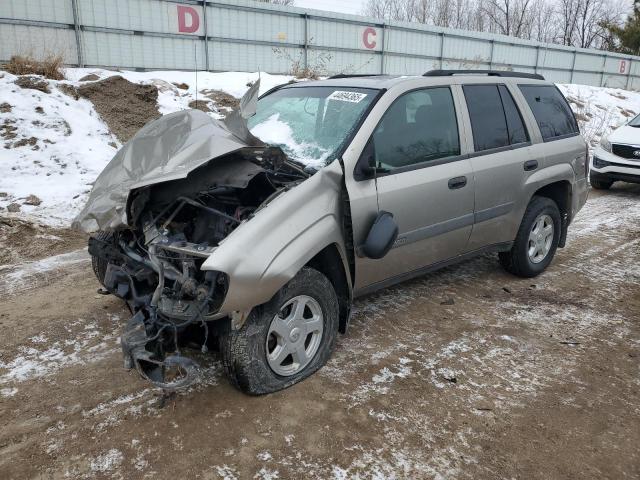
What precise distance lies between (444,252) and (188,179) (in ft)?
6.89

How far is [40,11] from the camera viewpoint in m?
10.8

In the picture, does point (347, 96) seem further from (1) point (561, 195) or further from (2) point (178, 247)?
(1) point (561, 195)

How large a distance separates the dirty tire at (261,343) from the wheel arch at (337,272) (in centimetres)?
16

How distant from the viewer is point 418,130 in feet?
12.7

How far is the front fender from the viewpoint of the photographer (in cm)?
266

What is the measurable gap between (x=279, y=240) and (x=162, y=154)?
1.07 m

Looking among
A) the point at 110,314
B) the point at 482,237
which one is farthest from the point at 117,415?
the point at 482,237

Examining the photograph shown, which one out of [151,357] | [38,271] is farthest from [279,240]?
[38,271]

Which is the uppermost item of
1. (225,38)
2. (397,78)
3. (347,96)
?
(225,38)

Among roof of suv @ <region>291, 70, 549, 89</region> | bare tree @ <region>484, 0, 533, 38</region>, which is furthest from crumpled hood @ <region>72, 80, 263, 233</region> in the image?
bare tree @ <region>484, 0, 533, 38</region>

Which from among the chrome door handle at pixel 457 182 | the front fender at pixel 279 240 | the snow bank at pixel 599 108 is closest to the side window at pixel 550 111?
the chrome door handle at pixel 457 182

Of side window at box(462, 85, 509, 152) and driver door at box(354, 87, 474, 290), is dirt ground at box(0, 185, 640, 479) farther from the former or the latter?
side window at box(462, 85, 509, 152)

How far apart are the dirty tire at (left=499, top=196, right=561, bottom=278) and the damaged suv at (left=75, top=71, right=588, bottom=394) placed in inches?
11.6

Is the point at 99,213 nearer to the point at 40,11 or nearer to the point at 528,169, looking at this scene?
the point at 528,169
